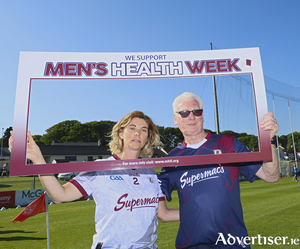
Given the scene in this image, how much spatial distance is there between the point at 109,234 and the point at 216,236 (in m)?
1.19

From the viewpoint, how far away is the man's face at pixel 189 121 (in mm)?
2607

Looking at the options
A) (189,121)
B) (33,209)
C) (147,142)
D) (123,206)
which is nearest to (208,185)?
(189,121)

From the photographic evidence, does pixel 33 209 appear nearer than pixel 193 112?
No

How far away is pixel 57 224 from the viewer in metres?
9.50

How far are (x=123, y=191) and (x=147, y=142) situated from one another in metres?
0.68

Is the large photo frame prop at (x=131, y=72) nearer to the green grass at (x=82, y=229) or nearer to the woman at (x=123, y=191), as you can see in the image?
the woman at (x=123, y=191)

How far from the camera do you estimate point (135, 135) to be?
2777 mm

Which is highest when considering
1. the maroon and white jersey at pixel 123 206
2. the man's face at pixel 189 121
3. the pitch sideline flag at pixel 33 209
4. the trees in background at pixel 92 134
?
the man's face at pixel 189 121

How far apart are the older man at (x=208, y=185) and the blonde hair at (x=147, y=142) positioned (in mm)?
278

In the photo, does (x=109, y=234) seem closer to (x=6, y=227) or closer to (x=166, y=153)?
(x=166, y=153)

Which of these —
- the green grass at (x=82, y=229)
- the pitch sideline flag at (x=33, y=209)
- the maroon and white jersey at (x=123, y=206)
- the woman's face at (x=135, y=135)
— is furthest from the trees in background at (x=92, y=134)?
A: the green grass at (x=82, y=229)

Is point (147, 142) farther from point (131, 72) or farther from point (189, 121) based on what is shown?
point (131, 72)

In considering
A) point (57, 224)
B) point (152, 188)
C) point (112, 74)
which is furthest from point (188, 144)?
point (57, 224)

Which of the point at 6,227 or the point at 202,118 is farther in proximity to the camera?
the point at 6,227
